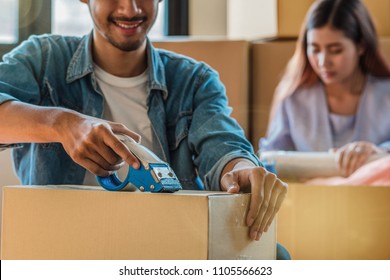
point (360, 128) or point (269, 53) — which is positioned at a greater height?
point (269, 53)

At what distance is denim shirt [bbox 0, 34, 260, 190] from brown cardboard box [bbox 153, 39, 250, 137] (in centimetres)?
53

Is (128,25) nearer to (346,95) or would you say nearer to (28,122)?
(28,122)

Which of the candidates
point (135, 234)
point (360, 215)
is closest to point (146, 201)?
point (135, 234)

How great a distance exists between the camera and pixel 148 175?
0.61 metres

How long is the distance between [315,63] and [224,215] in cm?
92

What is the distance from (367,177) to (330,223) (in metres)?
0.15

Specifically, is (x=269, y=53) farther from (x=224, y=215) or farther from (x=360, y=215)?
(x=224, y=215)

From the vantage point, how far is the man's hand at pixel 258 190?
650mm

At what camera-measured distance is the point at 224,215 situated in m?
0.60

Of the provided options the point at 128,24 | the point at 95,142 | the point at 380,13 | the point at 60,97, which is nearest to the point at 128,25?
the point at 128,24

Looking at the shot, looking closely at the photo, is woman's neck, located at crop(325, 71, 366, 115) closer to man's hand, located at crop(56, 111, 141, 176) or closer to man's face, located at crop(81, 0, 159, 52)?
man's face, located at crop(81, 0, 159, 52)

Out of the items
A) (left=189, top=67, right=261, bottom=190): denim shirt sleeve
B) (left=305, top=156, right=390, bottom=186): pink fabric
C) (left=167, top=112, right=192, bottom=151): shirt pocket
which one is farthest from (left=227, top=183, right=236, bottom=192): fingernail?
(left=305, top=156, right=390, bottom=186): pink fabric

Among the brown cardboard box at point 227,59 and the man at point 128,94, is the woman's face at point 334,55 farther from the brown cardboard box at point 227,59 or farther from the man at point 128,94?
the man at point 128,94

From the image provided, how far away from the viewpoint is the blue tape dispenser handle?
61 centimetres
